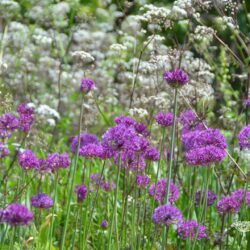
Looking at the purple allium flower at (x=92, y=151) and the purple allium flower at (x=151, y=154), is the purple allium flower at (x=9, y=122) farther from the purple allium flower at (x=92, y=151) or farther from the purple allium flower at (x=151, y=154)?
the purple allium flower at (x=151, y=154)

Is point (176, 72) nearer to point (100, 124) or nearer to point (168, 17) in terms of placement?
point (168, 17)

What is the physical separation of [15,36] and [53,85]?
87 cm

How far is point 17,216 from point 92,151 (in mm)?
824

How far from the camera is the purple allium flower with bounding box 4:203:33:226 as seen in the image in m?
1.93

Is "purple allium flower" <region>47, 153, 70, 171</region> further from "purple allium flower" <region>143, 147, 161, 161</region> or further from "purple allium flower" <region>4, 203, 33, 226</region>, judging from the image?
"purple allium flower" <region>4, 203, 33, 226</region>

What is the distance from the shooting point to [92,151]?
2729 mm

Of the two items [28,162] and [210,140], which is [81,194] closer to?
[28,162]

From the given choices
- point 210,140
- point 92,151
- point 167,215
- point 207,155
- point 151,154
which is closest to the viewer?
point 167,215

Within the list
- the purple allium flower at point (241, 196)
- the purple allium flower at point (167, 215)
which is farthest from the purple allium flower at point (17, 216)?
the purple allium flower at point (241, 196)

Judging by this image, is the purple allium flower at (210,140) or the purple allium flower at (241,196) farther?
the purple allium flower at (241,196)

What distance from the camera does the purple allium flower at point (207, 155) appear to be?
7.91ft

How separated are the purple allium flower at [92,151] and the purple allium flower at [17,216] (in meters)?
0.77

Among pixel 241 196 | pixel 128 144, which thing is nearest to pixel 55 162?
pixel 128 144

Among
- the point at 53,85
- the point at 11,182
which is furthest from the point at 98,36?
the point at 11,182
